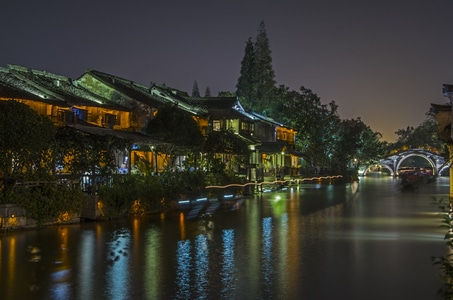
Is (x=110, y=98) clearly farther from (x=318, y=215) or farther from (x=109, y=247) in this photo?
(x=109, y=247)

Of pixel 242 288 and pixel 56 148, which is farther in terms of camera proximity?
pixel 56 148

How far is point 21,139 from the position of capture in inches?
762

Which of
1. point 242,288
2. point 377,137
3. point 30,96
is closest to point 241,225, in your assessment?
point 242,288

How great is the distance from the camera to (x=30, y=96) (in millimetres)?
33250

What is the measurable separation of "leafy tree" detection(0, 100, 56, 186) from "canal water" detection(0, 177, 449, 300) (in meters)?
3.13

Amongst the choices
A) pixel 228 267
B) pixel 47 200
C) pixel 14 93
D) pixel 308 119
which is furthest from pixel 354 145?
pixel 228 267

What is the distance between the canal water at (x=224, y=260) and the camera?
9703 mm

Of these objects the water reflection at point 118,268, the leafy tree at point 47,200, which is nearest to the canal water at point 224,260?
the water reflection at point 118,268

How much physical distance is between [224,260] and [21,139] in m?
10.4

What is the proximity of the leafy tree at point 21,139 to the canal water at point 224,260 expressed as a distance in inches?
123

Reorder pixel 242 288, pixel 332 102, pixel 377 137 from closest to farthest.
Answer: pixel 242 288, pixel 332 102, pixel 377 137

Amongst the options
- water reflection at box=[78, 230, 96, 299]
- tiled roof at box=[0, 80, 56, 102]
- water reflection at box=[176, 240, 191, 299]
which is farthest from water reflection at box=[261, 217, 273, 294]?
tiled roof at box=[0, 80, 56, 102]

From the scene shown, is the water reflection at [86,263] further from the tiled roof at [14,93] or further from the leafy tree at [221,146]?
the leafy tree at [221,146]

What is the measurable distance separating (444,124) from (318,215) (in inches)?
367
